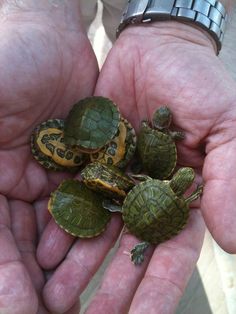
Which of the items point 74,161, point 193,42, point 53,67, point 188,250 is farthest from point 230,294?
point 53,67

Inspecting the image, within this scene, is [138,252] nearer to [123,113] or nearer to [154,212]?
[154,212]

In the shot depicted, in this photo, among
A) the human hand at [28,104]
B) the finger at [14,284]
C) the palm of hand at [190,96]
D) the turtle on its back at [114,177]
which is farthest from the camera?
the turtle on its back at [114,177]

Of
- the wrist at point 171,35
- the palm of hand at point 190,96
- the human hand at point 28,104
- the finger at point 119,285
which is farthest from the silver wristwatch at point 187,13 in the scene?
the finger at point 119,285

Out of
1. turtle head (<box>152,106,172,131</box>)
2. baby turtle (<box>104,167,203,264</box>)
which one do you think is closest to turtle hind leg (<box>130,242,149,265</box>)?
baby turtle (<box>104,167,203,264</box>)

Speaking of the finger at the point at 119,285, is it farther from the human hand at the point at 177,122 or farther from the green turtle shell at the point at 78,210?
the green turtle shell at the point at 78,210

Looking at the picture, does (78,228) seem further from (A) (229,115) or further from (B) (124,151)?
(A) (229,115)

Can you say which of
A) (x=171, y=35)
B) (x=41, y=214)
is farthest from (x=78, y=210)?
(x=171, y=35)

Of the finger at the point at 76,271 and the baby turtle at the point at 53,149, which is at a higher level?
the baby turtle at the point at 53,149
